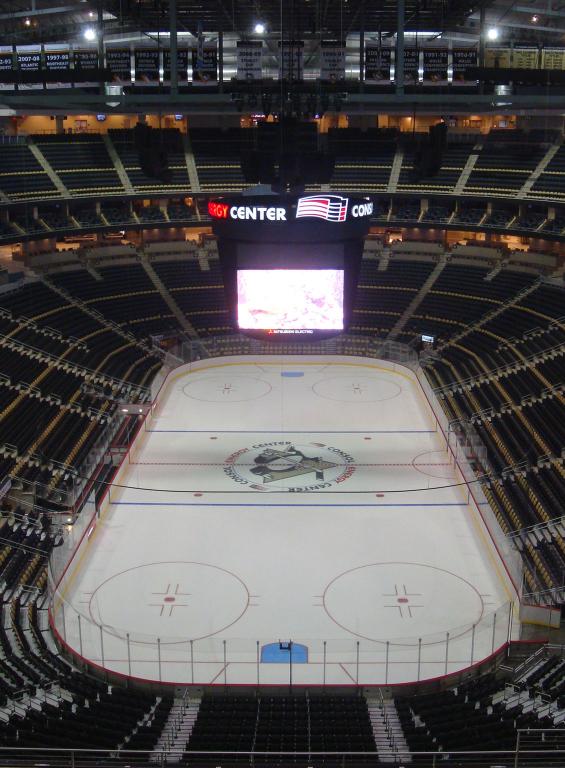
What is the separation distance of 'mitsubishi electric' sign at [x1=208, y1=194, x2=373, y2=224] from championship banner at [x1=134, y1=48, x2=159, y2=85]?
1003 cm

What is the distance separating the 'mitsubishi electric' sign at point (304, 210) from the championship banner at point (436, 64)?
9441mm

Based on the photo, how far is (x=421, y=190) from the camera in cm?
4100

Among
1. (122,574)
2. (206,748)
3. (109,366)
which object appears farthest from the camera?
(109,366)

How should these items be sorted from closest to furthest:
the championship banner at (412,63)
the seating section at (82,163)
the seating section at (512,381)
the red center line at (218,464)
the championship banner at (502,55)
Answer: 1. the seating section at (512,381)
2. the red center line at (218,464)
3. the championship banner at (412,63)
4. the championship banner at (502,55)
5. the seating section at (82,163)

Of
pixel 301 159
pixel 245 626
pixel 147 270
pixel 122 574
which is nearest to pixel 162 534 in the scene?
pixel 122 574

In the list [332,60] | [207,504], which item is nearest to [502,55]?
[332,60]

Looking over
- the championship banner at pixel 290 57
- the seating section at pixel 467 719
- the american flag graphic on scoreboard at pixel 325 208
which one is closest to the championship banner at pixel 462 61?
the championship banner at pixel 290 57

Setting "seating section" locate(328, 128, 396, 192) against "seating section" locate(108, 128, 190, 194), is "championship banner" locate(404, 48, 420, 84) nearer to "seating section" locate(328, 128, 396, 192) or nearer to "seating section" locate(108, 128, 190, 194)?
"seating section" locate(328, 128, 396, 192)

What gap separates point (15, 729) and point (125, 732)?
4.97 ft

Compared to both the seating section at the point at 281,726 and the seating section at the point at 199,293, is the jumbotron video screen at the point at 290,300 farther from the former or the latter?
the seating section at the point at 199,293

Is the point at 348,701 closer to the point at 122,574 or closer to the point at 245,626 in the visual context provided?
the point at 245,626

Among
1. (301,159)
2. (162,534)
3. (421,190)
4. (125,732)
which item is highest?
(301,159)

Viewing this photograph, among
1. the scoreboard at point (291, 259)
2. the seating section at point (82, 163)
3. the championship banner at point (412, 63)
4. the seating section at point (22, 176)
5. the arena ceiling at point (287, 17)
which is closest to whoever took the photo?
the scoreboard at point (291, 259)

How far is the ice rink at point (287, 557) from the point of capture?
1384cm
